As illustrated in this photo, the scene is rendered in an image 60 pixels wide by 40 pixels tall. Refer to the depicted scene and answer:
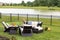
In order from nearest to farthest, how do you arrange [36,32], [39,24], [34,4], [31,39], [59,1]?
[31,39], [36,32], [39,24], [59,1], [34,4]

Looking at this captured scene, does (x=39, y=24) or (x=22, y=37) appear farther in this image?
(x=39, y=24)

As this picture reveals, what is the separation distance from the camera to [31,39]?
539 inches

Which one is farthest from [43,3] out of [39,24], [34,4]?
[39,24]

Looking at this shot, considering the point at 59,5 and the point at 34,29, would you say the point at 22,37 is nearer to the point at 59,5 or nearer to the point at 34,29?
the point at 34,29

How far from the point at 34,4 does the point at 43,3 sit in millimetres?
9298

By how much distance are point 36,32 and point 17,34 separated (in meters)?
1.65

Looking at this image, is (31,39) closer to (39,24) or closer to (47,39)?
(47,39)

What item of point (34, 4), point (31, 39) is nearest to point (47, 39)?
point (31, 39)

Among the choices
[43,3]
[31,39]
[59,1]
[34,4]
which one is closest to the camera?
[31,39]

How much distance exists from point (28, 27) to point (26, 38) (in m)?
0.93

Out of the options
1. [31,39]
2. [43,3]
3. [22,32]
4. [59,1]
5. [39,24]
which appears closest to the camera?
[31,39]

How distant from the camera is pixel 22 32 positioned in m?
14.8

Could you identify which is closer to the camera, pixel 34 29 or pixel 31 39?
pixel 31 39

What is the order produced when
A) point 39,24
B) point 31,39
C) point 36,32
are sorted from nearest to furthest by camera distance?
point 31,39
point 36,32
point 39,24
